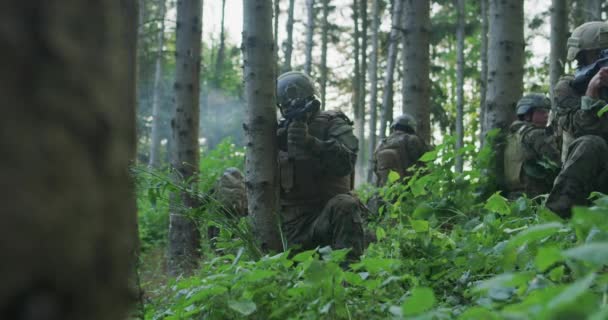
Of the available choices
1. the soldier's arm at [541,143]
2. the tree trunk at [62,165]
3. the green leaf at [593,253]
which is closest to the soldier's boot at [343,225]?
the soldier's arm at [541,143]

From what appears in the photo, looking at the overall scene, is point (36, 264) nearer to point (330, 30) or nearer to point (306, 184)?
point (306, 184)

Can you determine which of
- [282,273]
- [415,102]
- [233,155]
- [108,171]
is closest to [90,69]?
[108,171]

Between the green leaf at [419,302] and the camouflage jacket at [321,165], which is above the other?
the camouflage jacket at [321,165]

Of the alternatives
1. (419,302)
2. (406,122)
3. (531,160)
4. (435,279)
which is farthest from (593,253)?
(406,122)

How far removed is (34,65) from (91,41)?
11cm

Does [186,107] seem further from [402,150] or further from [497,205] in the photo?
[497,205]

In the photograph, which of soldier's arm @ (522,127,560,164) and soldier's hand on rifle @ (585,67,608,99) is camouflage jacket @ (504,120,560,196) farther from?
soldier's hand on rifle @ (585,67,608,99)

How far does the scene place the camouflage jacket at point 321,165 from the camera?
5.21 metres

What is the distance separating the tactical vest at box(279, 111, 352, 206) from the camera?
17.1 feet

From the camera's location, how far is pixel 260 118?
15.4 feet

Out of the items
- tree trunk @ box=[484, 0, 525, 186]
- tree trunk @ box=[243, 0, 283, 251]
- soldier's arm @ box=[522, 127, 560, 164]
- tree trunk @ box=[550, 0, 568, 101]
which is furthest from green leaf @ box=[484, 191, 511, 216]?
tree trunk @ box=[550, 0, 568, 101]

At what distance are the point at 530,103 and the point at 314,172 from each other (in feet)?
9.64

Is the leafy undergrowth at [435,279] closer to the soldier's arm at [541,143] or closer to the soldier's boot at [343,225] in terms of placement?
the soldier's boot at [343,225]

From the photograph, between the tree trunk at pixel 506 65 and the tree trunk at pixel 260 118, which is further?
the tree trunk at pixel 506 65
